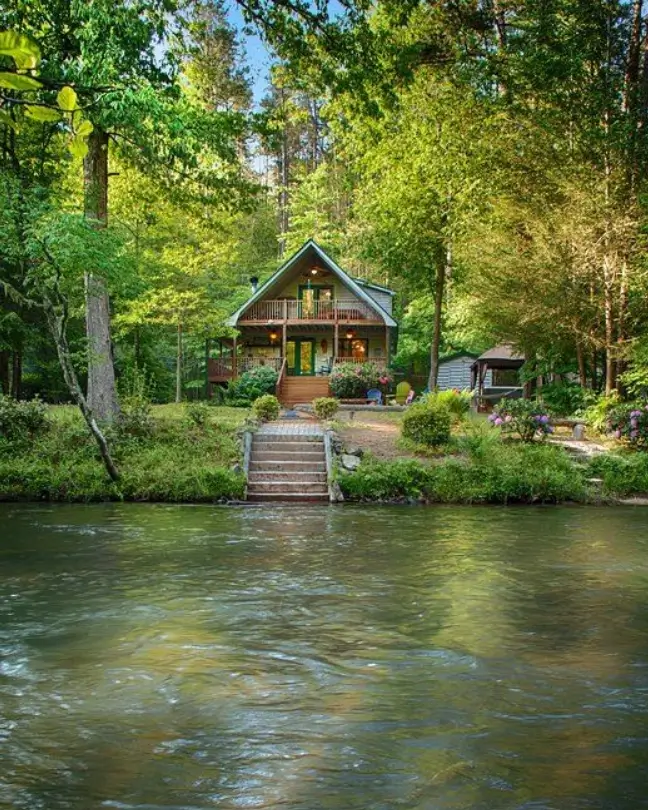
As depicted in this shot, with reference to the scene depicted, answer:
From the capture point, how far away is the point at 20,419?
52.0ft

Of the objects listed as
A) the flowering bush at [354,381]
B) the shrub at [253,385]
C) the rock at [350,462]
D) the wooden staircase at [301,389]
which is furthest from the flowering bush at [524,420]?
the wooden staircase at [301,389]

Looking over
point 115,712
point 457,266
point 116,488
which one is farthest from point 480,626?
point 457,266

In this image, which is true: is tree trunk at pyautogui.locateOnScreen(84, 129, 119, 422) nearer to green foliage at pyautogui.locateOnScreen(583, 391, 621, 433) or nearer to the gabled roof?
green foliage at pyautogui.locateOnScreen(583, 391, 621, 433)

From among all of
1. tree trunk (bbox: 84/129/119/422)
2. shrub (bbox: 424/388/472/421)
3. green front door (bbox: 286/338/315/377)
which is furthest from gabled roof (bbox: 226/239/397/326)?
tree trunk (bbox: 84/129/119/422)

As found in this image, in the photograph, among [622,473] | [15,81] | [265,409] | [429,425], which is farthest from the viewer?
[265,409]

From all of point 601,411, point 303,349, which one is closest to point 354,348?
point 303,349

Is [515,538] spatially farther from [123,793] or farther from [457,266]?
[457,266]

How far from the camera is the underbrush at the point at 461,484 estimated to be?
46.4 feet

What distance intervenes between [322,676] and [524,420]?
13.3 m

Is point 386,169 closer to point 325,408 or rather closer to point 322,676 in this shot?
point 325,408

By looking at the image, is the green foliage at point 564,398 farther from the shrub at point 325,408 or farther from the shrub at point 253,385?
the shrub at point 253,385

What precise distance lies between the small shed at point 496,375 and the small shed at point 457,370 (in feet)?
5.85

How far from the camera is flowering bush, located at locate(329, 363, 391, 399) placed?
1160 inches

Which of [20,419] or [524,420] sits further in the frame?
[524,420]
